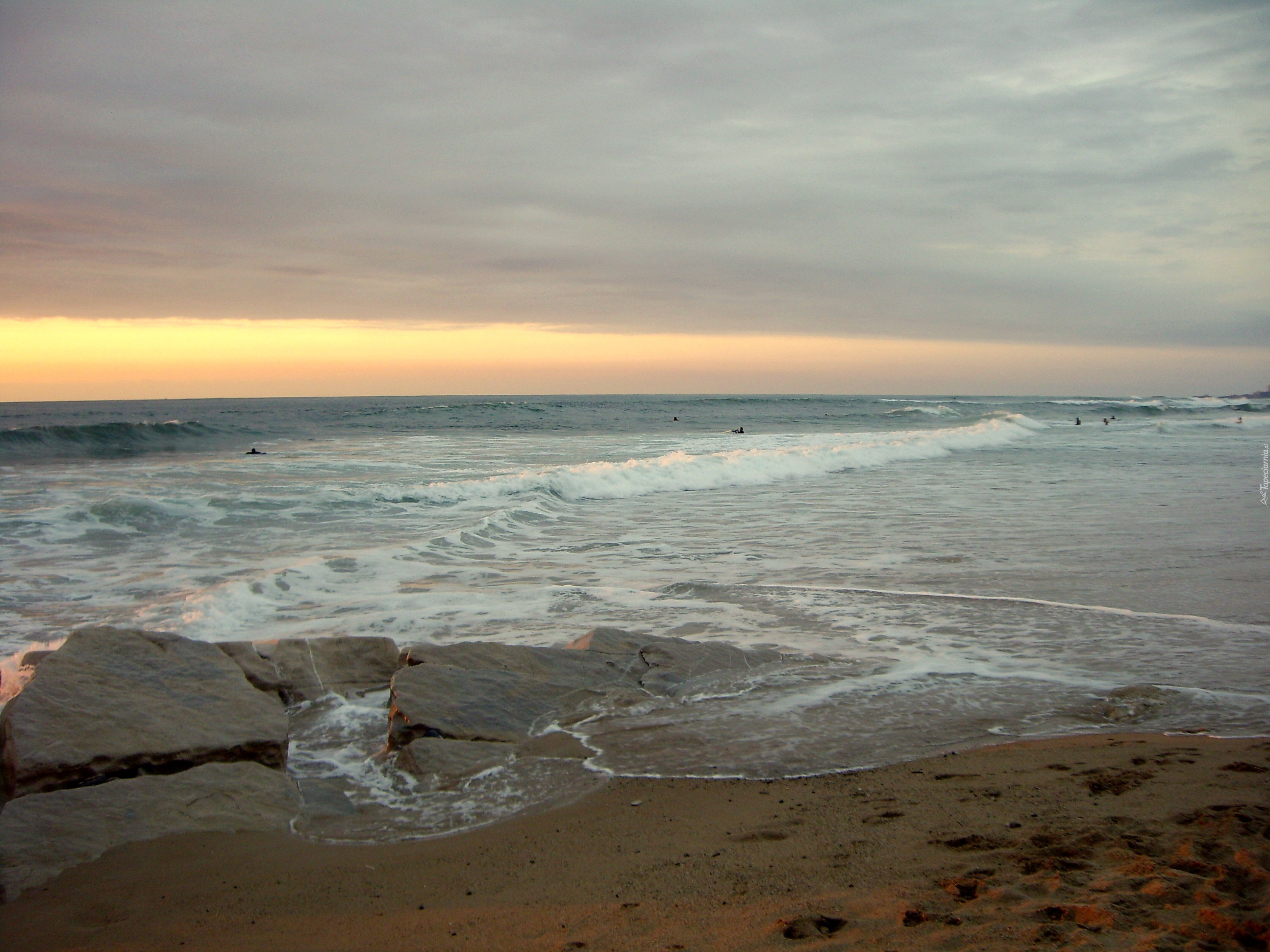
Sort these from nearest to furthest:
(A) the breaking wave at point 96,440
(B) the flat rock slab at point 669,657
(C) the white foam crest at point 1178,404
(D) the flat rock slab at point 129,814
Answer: (D) the flat rock slab at point 129,814 < (B) the flat rock slab at point 669,657 < (A) the breaking wave at point 96,440 < (C) the white foam crest at point 1178,404

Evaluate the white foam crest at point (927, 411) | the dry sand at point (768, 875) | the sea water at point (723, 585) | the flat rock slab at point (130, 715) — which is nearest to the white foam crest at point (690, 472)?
the sea water at point (723, 585)

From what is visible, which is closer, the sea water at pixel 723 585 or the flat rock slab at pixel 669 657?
the sea water at pixel 723 585

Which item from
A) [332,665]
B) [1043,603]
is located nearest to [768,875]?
[332,665]

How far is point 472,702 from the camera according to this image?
211 inches

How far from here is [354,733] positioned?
5305 millimetres

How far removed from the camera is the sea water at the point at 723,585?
16.7 ft

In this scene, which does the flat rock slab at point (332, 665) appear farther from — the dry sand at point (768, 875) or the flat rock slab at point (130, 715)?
the dry sand at point (768, 875)

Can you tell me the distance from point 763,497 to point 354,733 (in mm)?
13335

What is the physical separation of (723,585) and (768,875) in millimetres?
5867

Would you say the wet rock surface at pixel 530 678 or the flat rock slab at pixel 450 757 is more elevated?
the wet rock surface at pixel 530 678

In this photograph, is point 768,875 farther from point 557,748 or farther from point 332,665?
point 332,665

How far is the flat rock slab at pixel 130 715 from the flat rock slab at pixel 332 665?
538 mm

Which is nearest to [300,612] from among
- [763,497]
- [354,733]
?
[354,733]

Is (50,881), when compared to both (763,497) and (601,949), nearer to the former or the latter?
(601,949)
